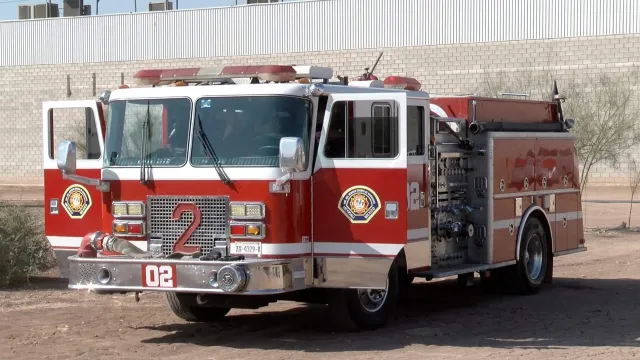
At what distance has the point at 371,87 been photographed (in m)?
11.4

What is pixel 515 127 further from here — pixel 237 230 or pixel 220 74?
pixel 237 230

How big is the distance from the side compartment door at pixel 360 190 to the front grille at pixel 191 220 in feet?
2.89

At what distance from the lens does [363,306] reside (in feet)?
36.7

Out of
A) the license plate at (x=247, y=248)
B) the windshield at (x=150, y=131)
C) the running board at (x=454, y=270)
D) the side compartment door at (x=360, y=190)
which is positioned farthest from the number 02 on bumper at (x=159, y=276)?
the running board at (x=454, y=270)

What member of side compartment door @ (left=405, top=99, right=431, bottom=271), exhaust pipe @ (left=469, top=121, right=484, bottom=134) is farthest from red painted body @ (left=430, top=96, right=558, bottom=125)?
side compartment door @ (left=405, top=99, right=431, bottom=271)

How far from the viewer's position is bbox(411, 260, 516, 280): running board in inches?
Answer: 468

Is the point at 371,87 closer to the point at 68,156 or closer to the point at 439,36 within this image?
the point at 68,156

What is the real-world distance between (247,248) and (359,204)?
1124 mm

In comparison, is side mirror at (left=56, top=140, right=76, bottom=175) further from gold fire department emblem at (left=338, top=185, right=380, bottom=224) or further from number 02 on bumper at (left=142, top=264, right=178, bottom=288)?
gold fire department emblem at (left=338, top=185, right=380, bottom=224)

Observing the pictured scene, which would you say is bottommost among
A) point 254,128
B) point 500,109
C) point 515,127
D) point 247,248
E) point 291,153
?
point 247,248

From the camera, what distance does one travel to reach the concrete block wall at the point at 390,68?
42125 millimetres

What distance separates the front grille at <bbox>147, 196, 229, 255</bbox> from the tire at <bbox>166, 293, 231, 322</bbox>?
3.86 feet

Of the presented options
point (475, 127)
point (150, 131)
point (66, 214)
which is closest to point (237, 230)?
point (150, 131)

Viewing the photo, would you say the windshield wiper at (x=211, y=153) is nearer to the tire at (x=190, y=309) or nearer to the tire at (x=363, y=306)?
the tire at (x=363, y=306)
